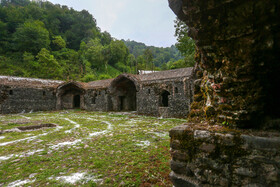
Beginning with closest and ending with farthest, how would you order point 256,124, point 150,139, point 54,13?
1. point 256,124
2. point 150,139
3. point 54,13

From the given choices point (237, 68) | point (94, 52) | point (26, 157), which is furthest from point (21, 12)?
point (237, 68)

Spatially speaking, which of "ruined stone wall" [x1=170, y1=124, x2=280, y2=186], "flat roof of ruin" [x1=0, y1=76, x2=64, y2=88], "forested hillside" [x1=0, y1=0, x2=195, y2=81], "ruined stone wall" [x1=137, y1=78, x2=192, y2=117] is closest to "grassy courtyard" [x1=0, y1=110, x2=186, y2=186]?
"ruined stone wall" [x1=170, y1=124, x2=280, y2=186]

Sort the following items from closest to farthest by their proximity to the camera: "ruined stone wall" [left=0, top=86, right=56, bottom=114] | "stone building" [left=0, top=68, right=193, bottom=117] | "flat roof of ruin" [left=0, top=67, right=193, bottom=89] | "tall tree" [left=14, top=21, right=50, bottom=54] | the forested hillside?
1. "stone building" [left=0, top=68, right=193, bottom=117]
2. "flat roof of ruin" [left=0, top=67, right=193, bottom=89]
3. "ruined stone wall" [left=0, top=86, right=56, bottom=114]
4. the forested hillside
5. "tall tree" [left=14, top=21, right=50, bottom=54]

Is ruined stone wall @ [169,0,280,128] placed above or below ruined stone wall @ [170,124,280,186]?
above

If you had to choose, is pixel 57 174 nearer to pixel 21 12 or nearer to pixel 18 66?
pixel 18 66

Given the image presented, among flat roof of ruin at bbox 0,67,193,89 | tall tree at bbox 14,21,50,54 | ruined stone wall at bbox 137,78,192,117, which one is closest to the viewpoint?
ruined stone wall at bbox 137,78,192,117

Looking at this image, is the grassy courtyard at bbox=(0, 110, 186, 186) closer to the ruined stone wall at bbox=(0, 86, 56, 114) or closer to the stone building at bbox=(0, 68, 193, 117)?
the stone building at bbox=(0, 68, 193, 117)

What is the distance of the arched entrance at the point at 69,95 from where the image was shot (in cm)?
2084

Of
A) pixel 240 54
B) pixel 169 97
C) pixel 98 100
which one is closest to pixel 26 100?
pixel 98 100

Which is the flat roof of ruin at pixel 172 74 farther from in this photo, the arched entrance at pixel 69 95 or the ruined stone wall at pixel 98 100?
the arched entrance at pixel 69 95

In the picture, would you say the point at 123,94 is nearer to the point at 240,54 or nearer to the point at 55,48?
the point at 240,54

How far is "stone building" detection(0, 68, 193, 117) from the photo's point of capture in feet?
41.2

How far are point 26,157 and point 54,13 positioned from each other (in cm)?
6798

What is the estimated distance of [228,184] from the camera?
2.01 metres
